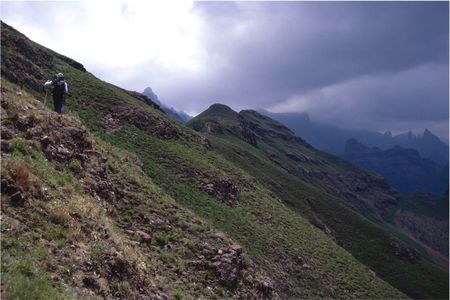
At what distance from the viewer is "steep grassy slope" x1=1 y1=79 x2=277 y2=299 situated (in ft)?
44.3

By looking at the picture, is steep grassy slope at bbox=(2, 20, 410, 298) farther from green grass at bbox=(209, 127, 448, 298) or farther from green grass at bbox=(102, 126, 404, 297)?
green grass at bbox=(209, 127, 448, 298)

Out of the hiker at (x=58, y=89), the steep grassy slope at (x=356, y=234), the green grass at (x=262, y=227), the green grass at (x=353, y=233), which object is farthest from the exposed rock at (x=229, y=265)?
the steep grassy slope at (x=356, y=234)

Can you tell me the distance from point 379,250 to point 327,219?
14040 mm

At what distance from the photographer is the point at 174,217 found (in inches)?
1175

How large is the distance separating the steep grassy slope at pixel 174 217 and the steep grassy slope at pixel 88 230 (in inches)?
3.9

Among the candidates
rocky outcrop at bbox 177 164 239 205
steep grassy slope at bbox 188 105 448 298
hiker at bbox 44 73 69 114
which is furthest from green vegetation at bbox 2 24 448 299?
steep grassy slope at bbox 188 105 448 298

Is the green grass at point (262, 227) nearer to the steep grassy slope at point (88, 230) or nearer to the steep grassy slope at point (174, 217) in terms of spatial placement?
the steep grassy slope at point (174, 217)

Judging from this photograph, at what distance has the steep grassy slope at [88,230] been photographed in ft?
44.3

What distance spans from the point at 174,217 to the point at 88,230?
12854mm

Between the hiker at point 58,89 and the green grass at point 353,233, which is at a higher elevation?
the hiker at point 58,89

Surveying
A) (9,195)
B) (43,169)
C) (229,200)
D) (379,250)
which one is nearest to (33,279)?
(9,195)

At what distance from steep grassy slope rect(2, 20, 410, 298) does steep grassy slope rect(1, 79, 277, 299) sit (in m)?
0.10

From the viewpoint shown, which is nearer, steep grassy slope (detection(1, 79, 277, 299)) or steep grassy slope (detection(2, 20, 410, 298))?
steep grassy slope (detection(1, 79, 277, 299))

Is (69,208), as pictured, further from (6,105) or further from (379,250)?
(379,250)
